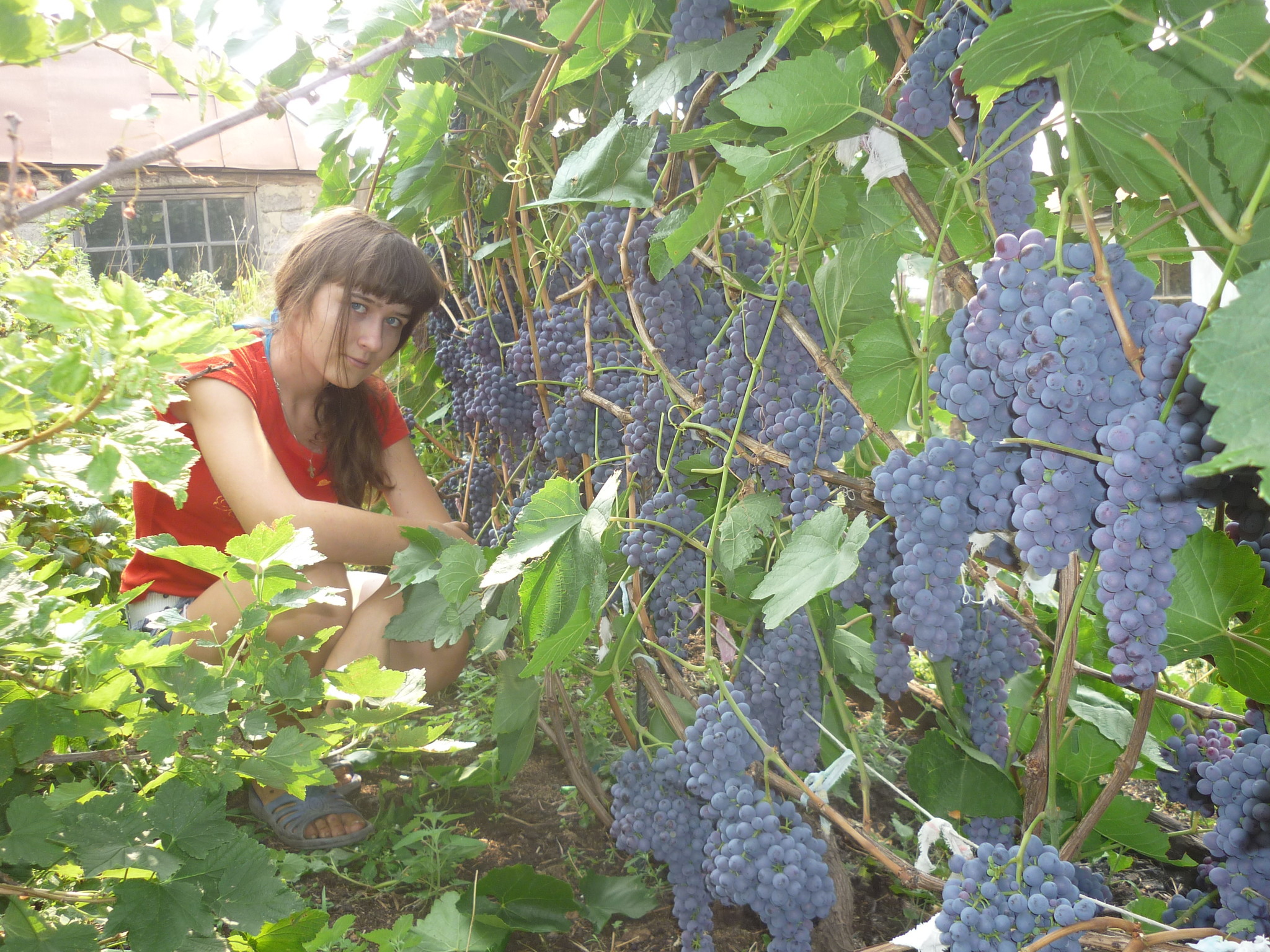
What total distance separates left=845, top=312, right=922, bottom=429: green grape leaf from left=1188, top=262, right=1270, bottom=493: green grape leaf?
51 cm

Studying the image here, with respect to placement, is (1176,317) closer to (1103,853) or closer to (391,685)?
(391,685)

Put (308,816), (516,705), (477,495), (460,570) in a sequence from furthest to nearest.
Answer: (477,495) → (308,816) → (516,705) → (460,570)

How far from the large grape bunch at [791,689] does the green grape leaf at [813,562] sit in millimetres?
282

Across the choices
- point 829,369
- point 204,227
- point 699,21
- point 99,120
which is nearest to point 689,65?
point 699,21

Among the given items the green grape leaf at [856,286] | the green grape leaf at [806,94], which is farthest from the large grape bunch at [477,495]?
the green grape leaf at [806,94]

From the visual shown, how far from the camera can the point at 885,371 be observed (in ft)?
3.73

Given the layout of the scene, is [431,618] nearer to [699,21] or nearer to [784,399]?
[784,399]

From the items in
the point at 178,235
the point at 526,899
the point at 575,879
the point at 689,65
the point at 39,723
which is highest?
the point at 689,65

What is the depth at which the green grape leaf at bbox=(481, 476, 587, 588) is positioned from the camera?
49.4 inches

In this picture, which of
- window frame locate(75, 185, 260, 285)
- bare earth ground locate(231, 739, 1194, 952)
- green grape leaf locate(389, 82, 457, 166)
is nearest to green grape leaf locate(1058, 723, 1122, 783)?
bare earth ground locate(231, 739, 1194, 952)

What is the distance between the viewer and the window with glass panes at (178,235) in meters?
9.34

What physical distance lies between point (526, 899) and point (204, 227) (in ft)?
32.3

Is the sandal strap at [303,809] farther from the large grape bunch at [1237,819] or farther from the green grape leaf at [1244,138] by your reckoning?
Answer: the green grape leaf at [1244,138]

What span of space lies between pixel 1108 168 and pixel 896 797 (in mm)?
1648
